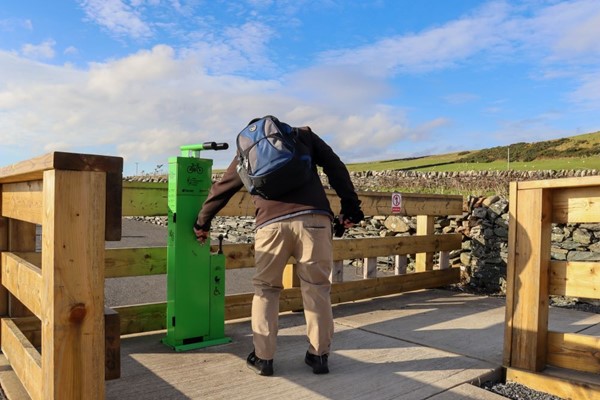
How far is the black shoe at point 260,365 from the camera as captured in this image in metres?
3.44

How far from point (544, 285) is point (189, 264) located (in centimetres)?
262

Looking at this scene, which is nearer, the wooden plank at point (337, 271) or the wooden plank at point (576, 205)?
the wooden plank at point (576, 205)

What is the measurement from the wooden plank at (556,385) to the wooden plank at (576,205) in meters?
1.05

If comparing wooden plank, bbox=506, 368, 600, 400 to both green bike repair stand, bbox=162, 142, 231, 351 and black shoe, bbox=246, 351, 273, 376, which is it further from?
green bike repair stand, bbox=162, 142, 231, 351

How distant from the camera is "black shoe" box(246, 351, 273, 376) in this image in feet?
11.3

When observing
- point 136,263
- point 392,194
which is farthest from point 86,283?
point 392,194

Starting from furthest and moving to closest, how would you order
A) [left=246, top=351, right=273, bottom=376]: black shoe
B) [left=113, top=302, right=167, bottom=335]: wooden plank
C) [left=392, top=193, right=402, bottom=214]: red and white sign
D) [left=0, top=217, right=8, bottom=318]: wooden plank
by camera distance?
1. [left=392, top=193, right=402, bottom=214]: red and white sign
2. [left=113, top=302, right=167, bottom=335]: wooden plank
3. [left=0, top=217, right=8, bottom=318]: wooden plank
4. [left=246, top=351, right=273, bottom=376]: black shoe

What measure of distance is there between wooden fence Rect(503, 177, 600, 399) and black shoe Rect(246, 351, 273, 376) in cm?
172

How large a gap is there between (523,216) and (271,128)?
191cm

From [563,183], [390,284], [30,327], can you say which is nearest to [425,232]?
[390,284]

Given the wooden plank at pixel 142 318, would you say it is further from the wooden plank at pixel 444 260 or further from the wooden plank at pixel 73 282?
the wooden plank at pixel 444 260

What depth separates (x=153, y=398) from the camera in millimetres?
3055

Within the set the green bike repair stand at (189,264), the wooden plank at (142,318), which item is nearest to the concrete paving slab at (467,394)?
the green bike repair stand at (189,264)

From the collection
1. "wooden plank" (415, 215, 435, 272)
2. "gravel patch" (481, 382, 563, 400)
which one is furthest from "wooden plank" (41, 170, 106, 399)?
"wooden plank" (415, 215, 435, 272)
